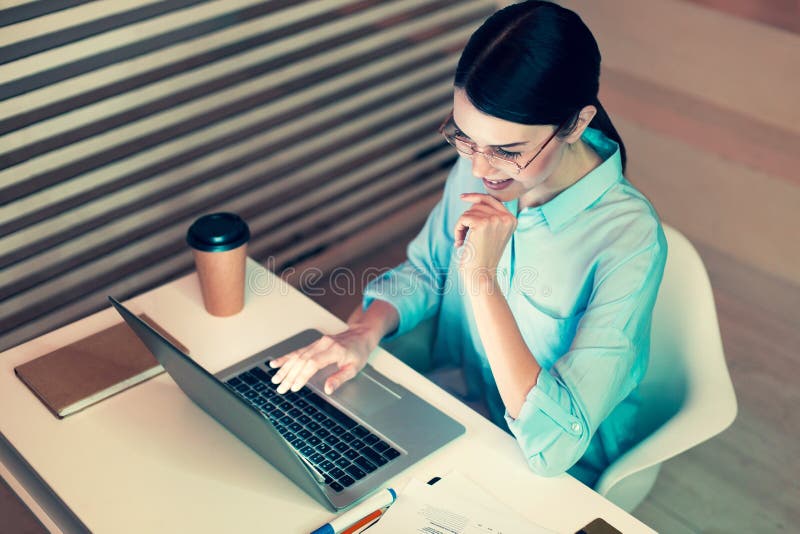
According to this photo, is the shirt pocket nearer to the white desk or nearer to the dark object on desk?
the white desk

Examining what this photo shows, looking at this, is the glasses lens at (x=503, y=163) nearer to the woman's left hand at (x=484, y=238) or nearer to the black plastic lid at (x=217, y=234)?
the woman's left hand at (x=484, y=238)

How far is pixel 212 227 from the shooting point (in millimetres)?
1577

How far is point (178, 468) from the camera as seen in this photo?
4.39 feet

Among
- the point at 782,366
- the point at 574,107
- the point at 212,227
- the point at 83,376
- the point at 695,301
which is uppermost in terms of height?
the point at 574,107

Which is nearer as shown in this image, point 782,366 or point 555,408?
point 555,408

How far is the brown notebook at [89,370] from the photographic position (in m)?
1.45

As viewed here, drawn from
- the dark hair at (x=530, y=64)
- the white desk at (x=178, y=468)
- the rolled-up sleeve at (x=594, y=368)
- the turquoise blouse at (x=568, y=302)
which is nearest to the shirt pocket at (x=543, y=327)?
the turquoise blouse at (x=568, y=302)

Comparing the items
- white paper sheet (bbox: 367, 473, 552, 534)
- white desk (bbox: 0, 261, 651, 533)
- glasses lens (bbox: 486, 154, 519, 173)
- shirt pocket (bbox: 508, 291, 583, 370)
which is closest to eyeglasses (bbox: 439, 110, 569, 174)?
glasses lens (bbox: 486, 154, 519, 173)

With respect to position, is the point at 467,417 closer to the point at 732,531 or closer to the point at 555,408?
the point at 555,408

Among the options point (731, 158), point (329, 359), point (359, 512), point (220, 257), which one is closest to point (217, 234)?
point (220, 257)

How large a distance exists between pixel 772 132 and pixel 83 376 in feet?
9.44

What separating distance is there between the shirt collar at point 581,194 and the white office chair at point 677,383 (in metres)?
0.24

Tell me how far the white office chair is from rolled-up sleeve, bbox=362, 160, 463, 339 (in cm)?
41

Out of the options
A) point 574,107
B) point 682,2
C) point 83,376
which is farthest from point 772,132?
point 83,376
